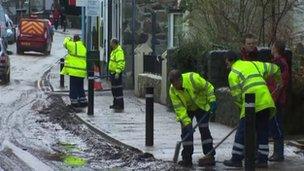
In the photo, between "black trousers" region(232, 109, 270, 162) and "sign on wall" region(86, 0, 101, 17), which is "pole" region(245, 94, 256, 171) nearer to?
"black trousers" region(232, 109, 270, 162)

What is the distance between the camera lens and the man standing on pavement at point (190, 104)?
33.6 ft

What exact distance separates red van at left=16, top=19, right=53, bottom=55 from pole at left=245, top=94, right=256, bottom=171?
104 feet

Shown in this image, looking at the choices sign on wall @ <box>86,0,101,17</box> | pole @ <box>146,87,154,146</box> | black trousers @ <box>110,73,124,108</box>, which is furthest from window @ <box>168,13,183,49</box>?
pole @ <box>146,87,154,146</box>

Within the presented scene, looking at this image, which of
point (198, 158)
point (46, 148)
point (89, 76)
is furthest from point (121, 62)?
point (198, 158)

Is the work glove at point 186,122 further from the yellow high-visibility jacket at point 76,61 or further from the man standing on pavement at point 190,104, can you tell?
the yellow high-visibility jacket at point 76,61

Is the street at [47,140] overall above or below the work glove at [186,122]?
below

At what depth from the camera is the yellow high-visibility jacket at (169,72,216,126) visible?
10.2m

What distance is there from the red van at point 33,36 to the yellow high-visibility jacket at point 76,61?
70.4ft

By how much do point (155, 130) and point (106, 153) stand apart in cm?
245

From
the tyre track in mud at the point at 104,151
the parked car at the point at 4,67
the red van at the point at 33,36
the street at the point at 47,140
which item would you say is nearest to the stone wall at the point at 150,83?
the street at the point at 47,140

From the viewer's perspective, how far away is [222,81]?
50.9ft

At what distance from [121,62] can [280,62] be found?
24.4 feet

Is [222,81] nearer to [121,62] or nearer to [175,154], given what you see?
[121,62]

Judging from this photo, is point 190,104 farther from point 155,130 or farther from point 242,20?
point 242,20
